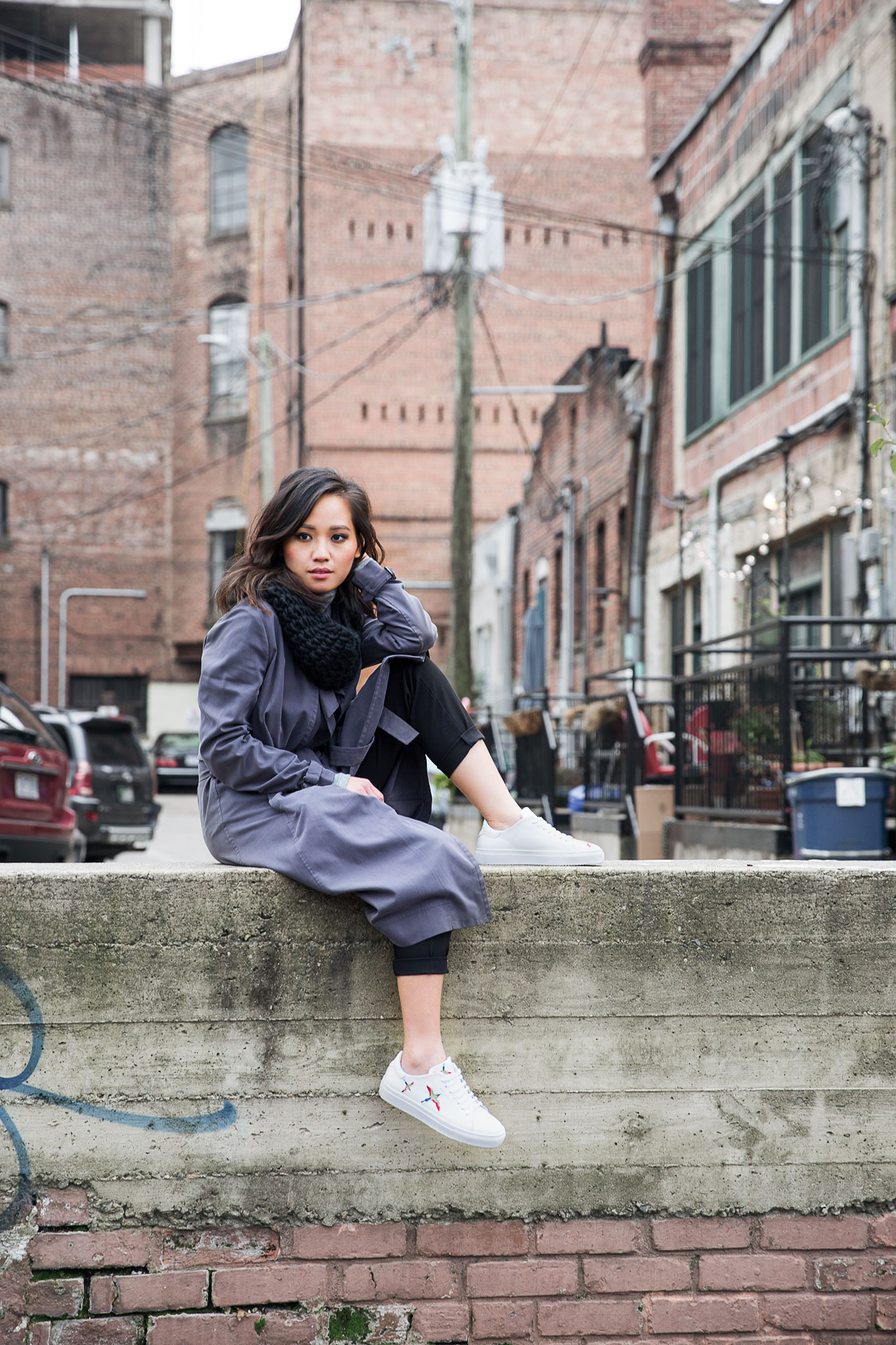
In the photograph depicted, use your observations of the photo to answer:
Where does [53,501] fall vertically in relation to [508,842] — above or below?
above

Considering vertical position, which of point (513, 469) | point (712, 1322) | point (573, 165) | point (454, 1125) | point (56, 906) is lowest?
point (712, 1322)

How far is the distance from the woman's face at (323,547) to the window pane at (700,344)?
16.1 metres

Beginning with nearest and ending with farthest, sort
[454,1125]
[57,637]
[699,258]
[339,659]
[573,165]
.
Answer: [454,1125] → [339,659] → [699,258] → [573,165] → [57,637]

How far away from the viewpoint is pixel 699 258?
19.6 metres

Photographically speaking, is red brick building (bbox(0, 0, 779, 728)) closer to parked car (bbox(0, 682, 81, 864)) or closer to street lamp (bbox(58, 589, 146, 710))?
street lamp (bbox(58, 589, 146, 710))

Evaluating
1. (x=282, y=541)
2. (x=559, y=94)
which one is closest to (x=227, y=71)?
(x=559, y=94)

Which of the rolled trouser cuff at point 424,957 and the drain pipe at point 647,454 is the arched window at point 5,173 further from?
the rolled trouser cuff at point 424,957

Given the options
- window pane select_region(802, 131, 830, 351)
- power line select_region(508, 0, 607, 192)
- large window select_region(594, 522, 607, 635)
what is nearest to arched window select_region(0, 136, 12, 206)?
power line select_region(508, 0, 607, 192)

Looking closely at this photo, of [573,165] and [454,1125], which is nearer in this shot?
[454,1125]

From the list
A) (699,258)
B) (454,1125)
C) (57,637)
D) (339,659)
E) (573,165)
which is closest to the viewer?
(454,1125)

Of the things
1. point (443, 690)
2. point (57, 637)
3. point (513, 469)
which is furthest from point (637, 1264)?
point (57, 637)

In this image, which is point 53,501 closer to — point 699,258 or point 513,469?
point 513,469

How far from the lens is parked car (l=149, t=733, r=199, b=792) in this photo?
106 feet

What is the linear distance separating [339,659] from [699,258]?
57.2 feet
